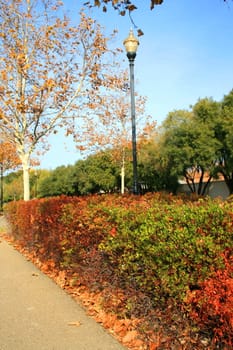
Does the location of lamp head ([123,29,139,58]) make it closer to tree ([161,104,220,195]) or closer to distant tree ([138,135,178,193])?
tree ([161,104,220,195])

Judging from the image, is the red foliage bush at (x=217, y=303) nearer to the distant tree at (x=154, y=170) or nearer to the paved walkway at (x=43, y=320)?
the paved walkway at (x=43, y=320)

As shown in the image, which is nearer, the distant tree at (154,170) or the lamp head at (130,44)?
the lamp head at (130,44)

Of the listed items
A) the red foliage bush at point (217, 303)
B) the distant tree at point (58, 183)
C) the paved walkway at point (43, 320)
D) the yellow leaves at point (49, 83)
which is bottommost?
the paved walkway at point (43, 320)

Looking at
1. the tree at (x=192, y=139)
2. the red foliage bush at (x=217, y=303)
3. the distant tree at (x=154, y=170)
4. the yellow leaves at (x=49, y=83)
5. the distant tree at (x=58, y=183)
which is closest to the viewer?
the red foliage bush at (x=217, y=303)

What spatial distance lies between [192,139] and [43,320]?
31296 millimetres

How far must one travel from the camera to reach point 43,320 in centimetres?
466

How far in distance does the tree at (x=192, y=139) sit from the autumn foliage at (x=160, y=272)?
97.5 feet

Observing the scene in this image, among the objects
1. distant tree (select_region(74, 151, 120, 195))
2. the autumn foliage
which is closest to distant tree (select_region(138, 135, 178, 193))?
distant tree (select_region(74, 151, 120, 195))

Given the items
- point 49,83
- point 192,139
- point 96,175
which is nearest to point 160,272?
point 49,83

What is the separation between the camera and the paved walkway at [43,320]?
389cm

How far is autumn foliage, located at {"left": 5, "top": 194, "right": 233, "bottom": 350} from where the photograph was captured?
3004 millimetres

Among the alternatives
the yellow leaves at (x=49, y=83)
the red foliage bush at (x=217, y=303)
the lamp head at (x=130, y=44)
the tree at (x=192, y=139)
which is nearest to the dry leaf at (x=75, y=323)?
the red foliage bush at (x=217, y=303)

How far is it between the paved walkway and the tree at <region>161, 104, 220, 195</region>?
28574mm

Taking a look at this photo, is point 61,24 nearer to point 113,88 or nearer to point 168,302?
point 113,88
